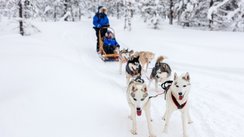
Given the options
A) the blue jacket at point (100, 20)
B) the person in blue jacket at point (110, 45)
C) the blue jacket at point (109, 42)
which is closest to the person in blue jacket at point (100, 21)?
the blue jacket at point (100, 20)

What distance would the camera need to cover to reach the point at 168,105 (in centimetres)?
528

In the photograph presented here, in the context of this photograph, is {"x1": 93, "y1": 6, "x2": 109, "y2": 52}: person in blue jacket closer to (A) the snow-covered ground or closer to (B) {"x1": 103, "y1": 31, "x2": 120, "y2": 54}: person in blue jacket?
(B) {"x1": 103, "y1": 31, "x2": 120, "y2": 54}: person in blue jacket

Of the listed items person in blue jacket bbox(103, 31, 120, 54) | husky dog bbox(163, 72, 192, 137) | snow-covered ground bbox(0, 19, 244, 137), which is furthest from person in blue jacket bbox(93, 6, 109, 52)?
husky dog bbox(163, 72, 192, 137)

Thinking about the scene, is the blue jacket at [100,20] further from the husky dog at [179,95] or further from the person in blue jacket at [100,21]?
the husky dog at [179,95]

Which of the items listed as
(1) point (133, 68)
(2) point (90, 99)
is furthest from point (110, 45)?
(2) point (90, 99)

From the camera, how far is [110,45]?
12.9 m

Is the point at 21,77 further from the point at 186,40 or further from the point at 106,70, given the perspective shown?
the point at 186,40

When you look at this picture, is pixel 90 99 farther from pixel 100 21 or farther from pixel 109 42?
pixel 100 21

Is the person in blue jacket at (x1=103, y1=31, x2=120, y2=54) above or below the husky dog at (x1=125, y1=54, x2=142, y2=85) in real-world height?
above

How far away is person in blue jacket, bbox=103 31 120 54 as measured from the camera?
1278 cm

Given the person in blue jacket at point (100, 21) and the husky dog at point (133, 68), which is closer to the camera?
the husky dog at point (133, 68)

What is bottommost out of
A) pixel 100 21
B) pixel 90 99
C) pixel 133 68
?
pixel 90 99

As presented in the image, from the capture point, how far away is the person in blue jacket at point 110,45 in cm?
1278

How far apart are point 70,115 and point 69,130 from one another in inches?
21.7
